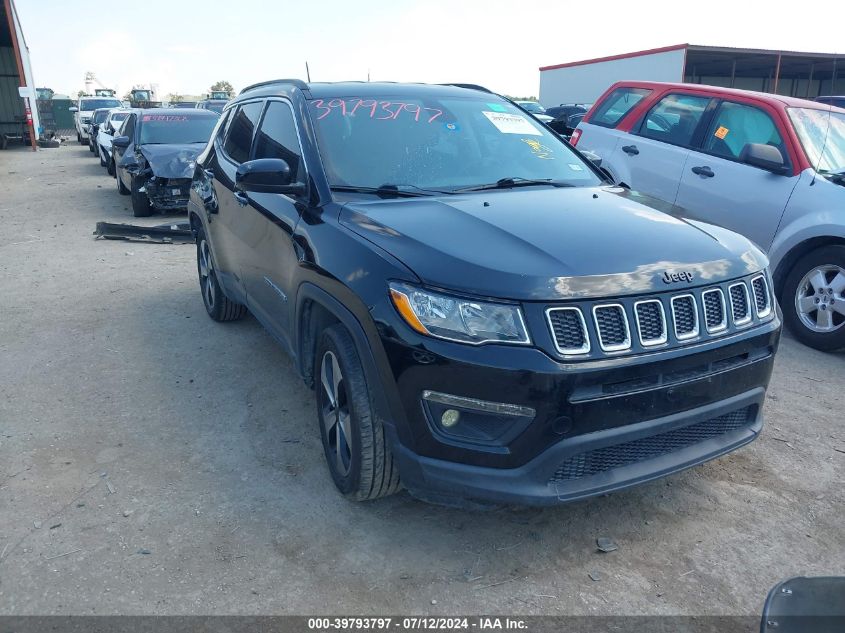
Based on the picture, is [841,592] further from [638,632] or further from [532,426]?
[532,426]

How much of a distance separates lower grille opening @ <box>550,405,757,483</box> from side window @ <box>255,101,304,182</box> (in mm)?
1957

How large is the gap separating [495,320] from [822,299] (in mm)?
3847

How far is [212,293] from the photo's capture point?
5.64m

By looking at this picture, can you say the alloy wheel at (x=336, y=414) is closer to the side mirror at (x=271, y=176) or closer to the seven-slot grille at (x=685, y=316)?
the side mirror at (x=271, y=176)

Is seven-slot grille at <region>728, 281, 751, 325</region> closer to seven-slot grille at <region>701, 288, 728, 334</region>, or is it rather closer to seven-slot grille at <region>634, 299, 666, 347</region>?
seven-slot grille at <region>701, 288, 728, 334</region>

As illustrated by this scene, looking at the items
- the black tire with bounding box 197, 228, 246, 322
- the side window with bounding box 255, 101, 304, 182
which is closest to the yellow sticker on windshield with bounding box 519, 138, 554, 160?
the side window with bounding box 255, 101, 304, 182

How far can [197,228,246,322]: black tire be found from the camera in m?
5.46

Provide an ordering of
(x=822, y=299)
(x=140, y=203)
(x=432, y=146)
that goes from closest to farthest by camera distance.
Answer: (x=432, y=146) → (x=822, y=299) → (x=140, y=203)

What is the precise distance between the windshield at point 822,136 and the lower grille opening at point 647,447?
3403 millimetres

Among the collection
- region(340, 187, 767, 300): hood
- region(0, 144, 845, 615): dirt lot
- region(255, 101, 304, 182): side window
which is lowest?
region(0, 144, 845, 615): dirt lot

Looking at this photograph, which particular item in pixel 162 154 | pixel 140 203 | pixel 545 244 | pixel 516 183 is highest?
pixel 516 183

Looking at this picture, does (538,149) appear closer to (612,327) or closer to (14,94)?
(612,327)

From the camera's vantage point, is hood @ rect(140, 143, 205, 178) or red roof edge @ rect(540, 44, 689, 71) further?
red roof edge @ rect(540, 44, 689, 71)

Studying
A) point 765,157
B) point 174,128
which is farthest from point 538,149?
point 174,128
